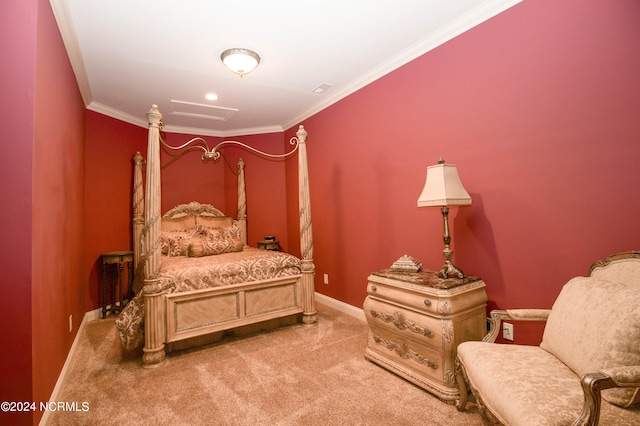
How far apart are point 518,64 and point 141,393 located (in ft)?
11.8

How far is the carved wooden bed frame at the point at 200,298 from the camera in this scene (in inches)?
104

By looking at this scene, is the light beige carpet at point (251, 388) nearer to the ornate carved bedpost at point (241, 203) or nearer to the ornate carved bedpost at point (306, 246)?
the ornate carved bedpost at point (306, 246)

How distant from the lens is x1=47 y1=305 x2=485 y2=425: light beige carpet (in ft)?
6.23

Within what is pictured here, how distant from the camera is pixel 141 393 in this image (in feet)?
7.19

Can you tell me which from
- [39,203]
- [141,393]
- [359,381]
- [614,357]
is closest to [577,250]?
[614,357]

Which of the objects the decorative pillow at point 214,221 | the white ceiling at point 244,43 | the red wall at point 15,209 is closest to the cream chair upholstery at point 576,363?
the white ceiling at point 244,43

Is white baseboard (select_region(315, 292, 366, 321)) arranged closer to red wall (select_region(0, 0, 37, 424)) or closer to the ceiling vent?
red wall (select_region(0, 0, 37, 424))

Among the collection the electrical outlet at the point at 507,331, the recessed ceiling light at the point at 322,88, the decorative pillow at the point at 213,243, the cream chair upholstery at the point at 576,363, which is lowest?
the electrical outlet at the point at 507,331

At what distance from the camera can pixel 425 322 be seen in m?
2.10

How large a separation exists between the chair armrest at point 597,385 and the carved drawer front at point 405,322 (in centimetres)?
97

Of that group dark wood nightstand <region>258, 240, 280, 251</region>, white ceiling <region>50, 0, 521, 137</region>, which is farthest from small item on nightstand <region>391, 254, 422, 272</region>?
dark wood nightstand <region>258, 240, 280, 251</region>

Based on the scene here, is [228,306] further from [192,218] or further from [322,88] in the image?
[322,88]

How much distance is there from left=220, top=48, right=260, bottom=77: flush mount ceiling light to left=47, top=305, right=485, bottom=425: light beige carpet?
8.84ft

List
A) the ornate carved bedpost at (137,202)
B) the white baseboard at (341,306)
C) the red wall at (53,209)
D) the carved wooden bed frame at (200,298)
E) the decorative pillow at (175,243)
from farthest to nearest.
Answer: the ornate carved bedpost at (137,202)
the decorative pillow at (175,243)
the white baseboard at (341,306)
the carved wooden bed frame at (200,298)
the red wall at (53,209)
